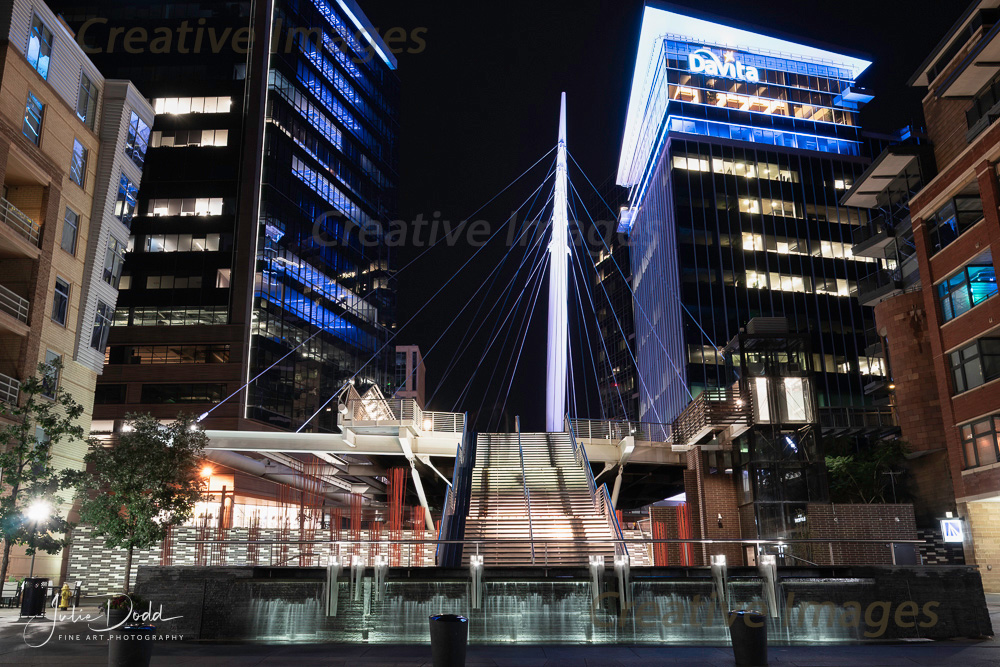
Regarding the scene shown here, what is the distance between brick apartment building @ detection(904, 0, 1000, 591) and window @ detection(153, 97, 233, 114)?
66.8m

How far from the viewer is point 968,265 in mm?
33188

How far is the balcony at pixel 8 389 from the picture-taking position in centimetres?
2898

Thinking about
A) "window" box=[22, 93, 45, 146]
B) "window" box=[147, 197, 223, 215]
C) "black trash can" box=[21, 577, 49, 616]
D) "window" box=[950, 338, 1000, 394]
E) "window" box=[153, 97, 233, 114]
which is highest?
"window" box=[153, 97, 233, 114]

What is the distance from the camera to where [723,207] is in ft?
270

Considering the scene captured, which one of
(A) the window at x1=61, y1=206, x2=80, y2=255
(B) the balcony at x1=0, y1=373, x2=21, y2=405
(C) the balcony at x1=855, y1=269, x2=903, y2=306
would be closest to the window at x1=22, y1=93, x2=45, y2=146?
(A) the window at x1=61, y1=206, x2=80, y2=255

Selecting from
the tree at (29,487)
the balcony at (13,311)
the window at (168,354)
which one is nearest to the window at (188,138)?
the window at (168,354)

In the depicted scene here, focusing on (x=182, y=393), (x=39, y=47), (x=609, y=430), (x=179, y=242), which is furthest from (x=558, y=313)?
(x=179, y=242)

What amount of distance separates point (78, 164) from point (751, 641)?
35470mm

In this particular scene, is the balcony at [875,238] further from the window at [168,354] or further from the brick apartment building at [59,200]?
the window at [168,354]

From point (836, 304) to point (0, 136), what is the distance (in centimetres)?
7591

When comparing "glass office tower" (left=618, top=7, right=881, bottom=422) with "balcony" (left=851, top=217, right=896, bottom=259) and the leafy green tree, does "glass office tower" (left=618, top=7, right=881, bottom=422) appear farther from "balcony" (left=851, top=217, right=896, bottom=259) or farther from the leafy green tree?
the leafy green tree

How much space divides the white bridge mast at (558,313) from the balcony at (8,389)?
22888mm

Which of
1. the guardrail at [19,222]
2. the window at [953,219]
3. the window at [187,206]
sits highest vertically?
the window at [187,206]

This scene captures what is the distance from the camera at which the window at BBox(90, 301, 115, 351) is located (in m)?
38.1
